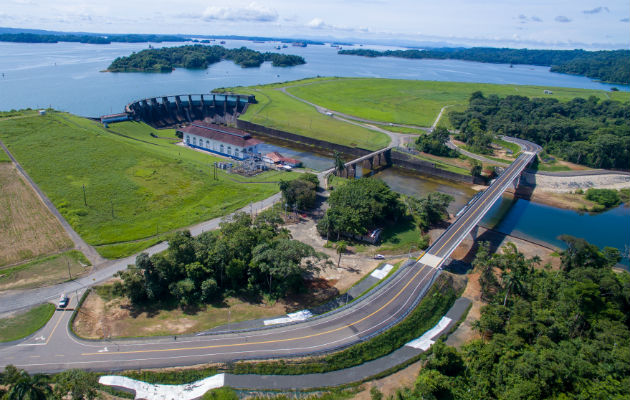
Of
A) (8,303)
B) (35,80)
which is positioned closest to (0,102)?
(35,80)

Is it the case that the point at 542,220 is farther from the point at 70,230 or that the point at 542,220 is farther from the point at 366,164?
the point at 70,230

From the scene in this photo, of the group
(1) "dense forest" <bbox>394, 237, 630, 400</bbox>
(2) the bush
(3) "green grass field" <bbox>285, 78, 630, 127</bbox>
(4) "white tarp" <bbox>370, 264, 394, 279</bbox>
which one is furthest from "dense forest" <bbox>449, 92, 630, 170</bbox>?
(4) "white tarp" <bbox>370, 264, 394, 279</bbox>

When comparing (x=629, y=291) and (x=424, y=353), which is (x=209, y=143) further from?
→ (x=629, y=291)

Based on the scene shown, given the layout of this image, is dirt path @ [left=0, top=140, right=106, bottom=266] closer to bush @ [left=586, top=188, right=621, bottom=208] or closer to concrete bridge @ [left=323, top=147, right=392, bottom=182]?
concrete bridge @ [left=323, top=147, right=392, bottom=182]

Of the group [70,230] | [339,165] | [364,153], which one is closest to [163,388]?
[70,230]

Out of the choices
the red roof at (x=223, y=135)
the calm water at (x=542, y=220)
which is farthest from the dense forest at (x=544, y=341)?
the red roof at (x=223, y=135)
